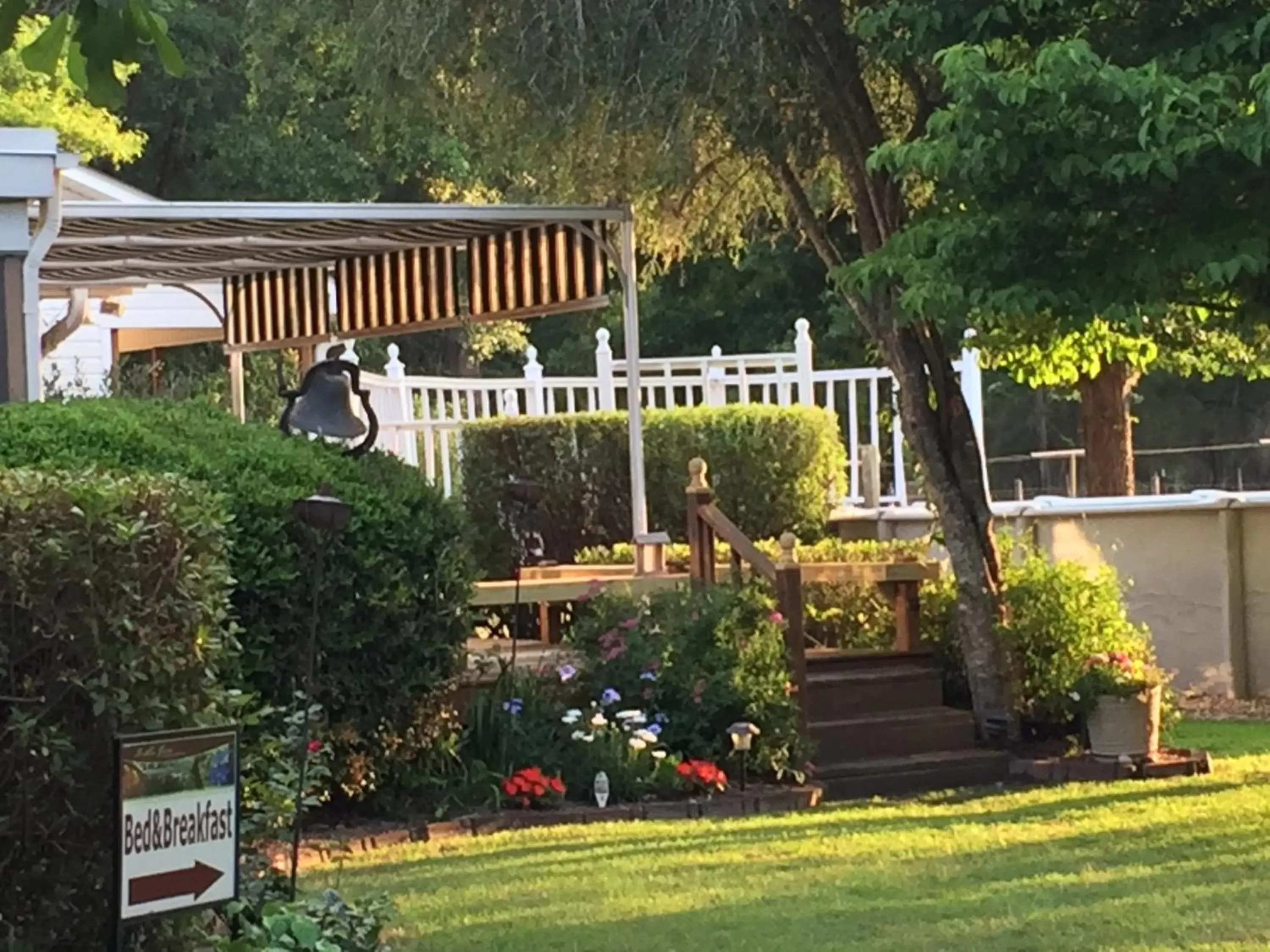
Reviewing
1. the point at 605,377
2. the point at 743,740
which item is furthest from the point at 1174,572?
the point at 743,740

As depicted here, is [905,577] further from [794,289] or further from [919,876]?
[794,289]

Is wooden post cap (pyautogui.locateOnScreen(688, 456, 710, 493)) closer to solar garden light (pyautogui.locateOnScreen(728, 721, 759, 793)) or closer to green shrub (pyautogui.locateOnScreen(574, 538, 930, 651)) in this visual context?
green shrub (pyautogui.locateOnScreen(574, 538, 930, 651))

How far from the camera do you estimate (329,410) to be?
899 cm

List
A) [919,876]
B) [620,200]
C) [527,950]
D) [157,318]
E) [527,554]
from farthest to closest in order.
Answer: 1. [157,318]
2. [527,554]
3. [620,200]
4. [919,876]
5. [527,950]

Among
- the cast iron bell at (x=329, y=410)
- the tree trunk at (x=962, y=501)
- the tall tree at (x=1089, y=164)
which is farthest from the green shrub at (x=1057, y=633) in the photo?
the cast iron bell at (x=329, y=410)

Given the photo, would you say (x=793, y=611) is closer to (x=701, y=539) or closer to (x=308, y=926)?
(x=701, y=539)

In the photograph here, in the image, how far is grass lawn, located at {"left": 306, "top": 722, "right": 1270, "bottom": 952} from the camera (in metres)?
6.03

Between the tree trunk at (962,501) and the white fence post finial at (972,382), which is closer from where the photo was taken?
the tree trunk at (962,501)

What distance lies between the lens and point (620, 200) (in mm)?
10883

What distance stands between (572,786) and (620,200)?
3.51 metres

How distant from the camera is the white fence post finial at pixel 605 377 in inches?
583

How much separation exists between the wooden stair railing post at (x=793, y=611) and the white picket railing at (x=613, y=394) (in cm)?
343

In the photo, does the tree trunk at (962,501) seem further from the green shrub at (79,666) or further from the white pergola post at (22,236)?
the green shrub at (79,666)

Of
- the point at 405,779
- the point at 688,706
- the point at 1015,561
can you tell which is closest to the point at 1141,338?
the point at 1015,561
